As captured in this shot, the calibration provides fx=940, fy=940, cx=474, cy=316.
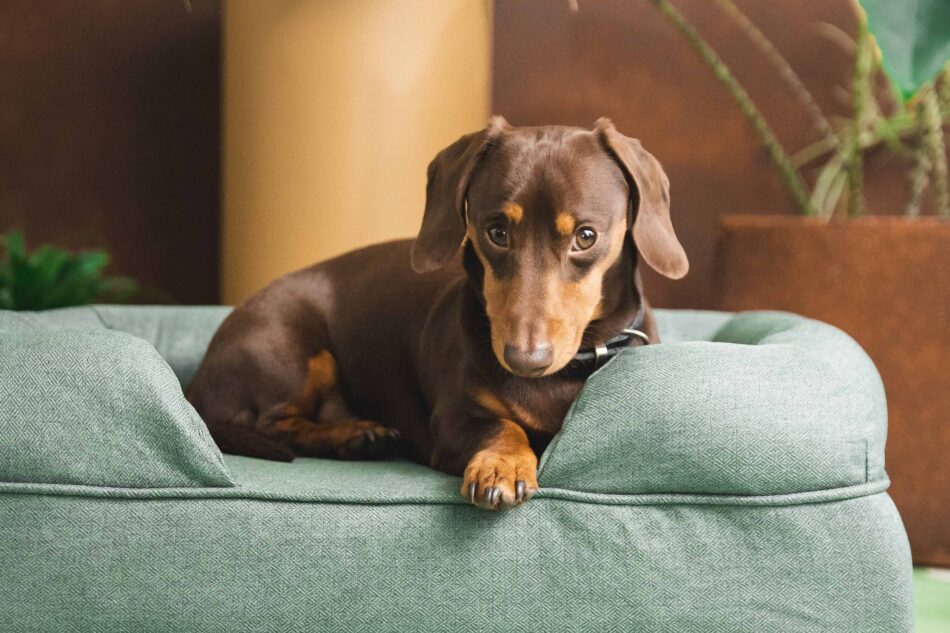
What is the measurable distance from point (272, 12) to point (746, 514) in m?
2.03

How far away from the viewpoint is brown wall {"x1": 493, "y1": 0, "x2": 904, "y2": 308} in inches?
130

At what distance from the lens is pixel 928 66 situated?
139 cm

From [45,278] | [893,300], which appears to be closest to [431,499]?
[893,300]

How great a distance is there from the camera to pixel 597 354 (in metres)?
1.70

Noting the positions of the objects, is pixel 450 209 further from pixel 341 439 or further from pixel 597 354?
pixel 341 439

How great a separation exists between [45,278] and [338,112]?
3.51ft

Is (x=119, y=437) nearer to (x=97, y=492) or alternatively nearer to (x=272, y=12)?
(x=97, y=492)

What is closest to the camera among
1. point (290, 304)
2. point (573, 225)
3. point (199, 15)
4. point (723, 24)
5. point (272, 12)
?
point (573, 225)

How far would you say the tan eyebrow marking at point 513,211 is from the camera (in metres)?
1.53

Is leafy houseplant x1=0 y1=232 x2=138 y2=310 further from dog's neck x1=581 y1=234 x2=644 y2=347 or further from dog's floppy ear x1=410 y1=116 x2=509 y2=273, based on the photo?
dog's neck x1=581 y1=234 x2=644 y2=347

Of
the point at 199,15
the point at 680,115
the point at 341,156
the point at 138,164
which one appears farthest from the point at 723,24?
the point at 138,164

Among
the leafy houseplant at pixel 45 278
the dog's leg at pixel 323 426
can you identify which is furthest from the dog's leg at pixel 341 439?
the leafy houseplant at pixel 45 278

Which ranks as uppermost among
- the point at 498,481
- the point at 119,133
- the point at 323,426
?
the point at 119,133

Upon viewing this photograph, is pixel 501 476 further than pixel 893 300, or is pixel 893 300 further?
pixel 893 300
